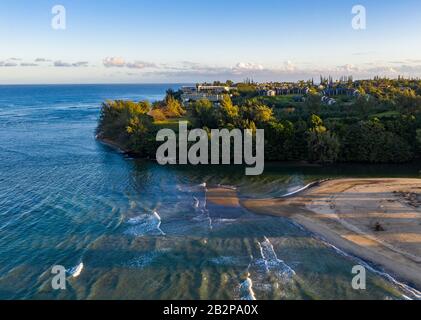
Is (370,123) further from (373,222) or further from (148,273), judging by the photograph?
(148,273)

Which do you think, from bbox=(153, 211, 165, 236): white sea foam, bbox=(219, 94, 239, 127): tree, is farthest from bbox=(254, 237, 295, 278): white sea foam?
bbox=(219, 94, 239, 127): tree

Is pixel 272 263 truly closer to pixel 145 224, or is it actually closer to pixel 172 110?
pixel 145 224

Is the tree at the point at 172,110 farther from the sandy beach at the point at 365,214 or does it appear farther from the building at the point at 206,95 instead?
the sandy beach at the point at 365,214

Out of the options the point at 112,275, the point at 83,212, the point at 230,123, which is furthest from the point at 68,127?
the point at 112,275

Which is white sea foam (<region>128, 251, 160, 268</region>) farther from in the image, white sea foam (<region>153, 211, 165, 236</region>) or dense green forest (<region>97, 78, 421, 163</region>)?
dense green forest (<region>97, 78, 421, 163</region>)

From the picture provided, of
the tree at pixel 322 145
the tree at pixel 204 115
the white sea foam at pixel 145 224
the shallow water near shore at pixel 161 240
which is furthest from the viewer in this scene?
the tree at pixel 204 115

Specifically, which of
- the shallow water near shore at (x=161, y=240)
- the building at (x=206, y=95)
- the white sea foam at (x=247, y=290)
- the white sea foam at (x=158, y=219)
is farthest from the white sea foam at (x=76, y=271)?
the building at (x=206, y=95)
